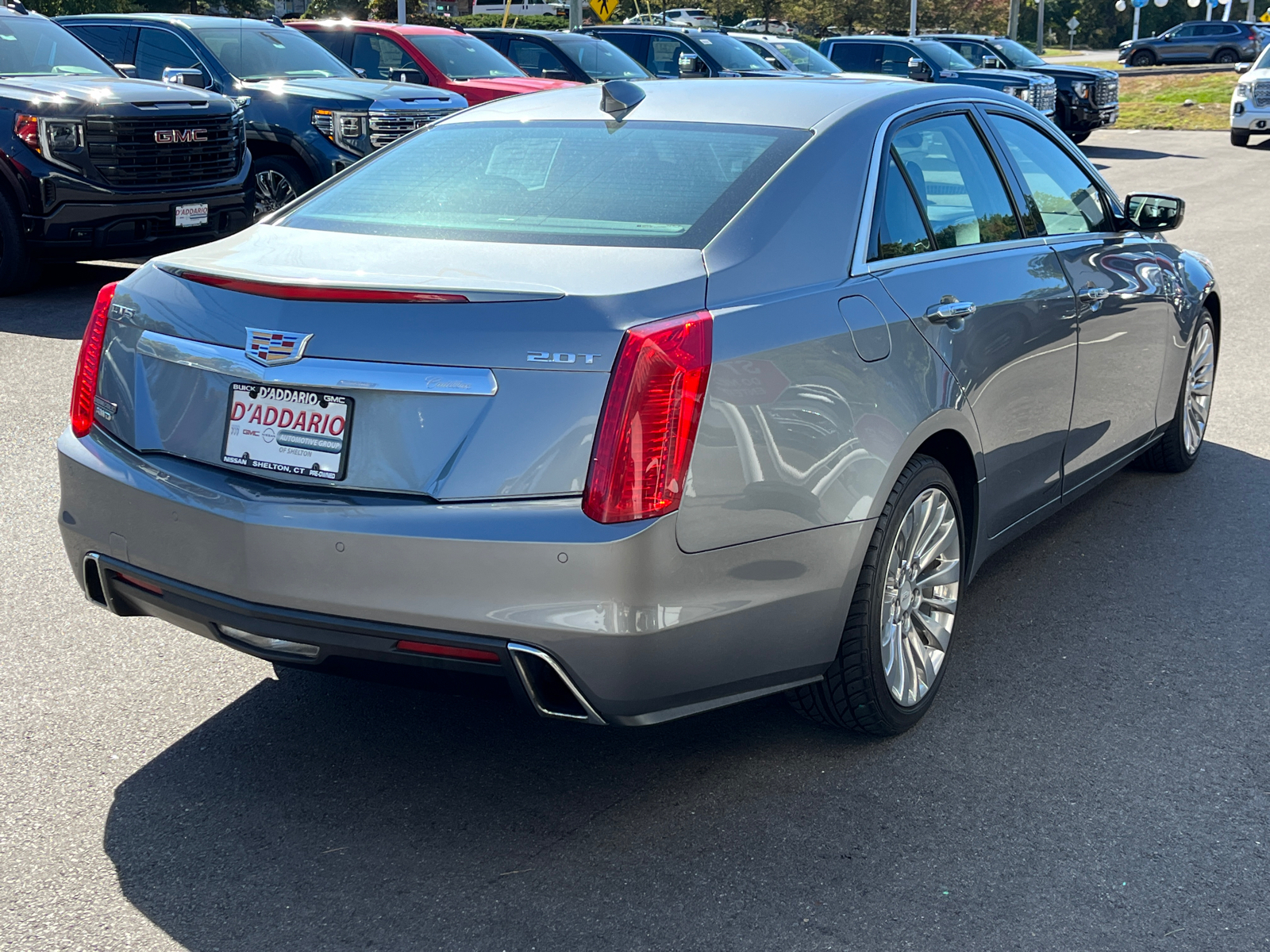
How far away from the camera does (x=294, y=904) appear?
2.92 meters

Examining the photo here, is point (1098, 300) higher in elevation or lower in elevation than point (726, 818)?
higher

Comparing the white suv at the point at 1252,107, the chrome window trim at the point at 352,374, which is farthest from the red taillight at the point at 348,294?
the white suv at the point at 1252,107

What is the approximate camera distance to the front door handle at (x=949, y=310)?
3732 millimetres

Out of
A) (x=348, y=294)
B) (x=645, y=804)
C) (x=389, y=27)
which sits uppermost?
(x=389, y=27)

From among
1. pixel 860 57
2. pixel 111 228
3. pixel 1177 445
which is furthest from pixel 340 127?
pixel 860 57

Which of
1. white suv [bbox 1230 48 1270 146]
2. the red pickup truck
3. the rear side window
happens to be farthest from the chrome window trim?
white suv [bbox 1230 48 1270 146]

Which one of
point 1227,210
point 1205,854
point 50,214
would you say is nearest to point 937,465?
point 1205,854

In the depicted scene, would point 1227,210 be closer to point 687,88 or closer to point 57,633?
point 687,88

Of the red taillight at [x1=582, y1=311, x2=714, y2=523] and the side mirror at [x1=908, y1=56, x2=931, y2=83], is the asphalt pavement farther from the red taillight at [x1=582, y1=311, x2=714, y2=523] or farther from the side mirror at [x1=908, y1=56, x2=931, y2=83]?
the side mirror at [x1=908, y1=56, x2=931, y2=83]

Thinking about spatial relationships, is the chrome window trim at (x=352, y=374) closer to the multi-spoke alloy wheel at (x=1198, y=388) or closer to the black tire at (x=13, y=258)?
the multi-spoke alloy wheel at (x=1198, y=388)

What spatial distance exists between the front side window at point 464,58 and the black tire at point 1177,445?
11.3 meters

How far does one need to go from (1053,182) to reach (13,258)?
754cm

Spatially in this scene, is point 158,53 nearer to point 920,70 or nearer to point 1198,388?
point 1198,388

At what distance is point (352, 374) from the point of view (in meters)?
2.92
